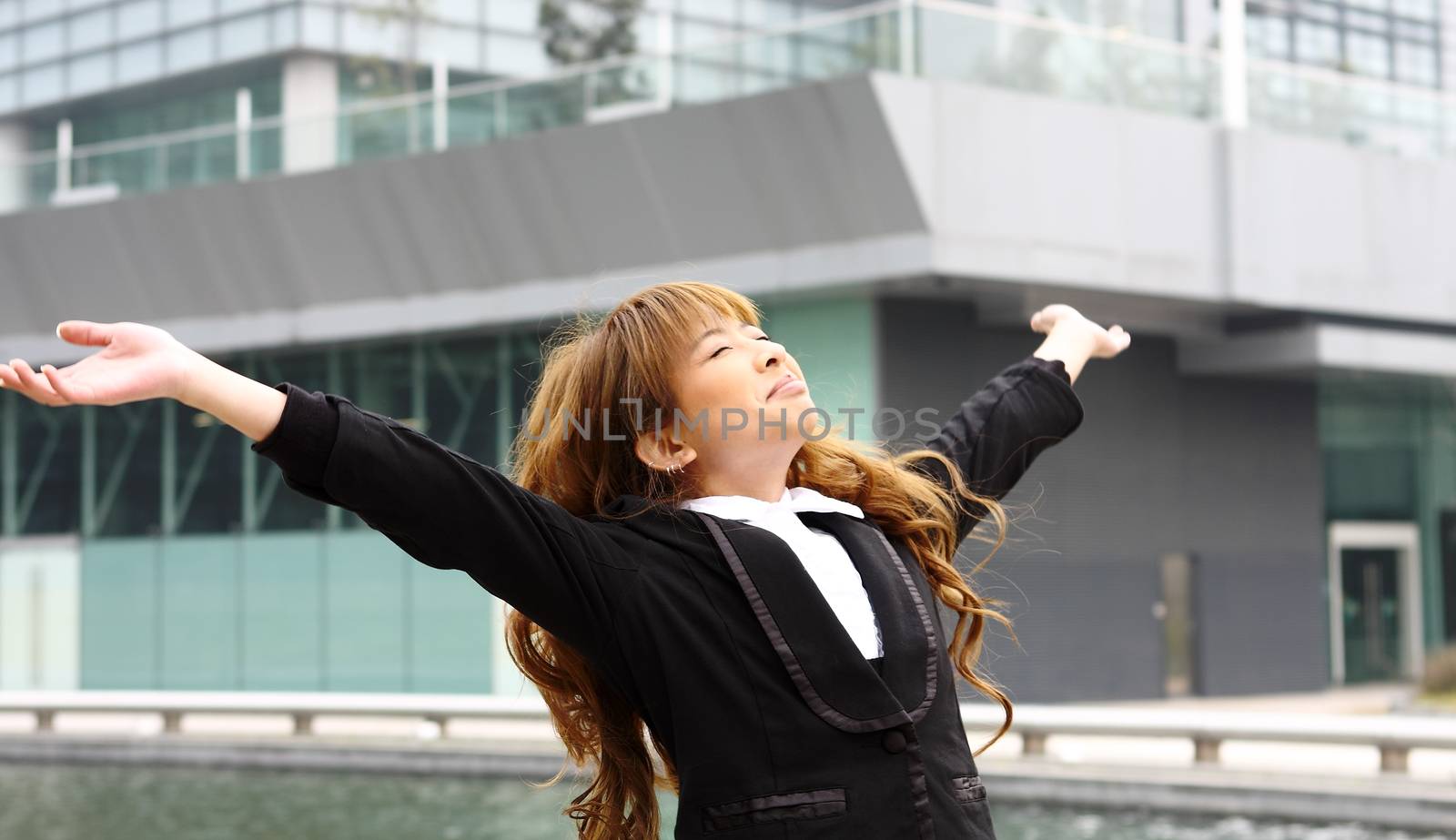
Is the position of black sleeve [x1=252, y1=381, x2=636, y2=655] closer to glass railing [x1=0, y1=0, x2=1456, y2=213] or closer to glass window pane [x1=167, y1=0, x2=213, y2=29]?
glass railing [x1=0, y1=0, x2=1456, y2=213]

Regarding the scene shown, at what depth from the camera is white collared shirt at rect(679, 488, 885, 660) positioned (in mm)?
2670

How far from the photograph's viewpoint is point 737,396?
2816 millimetres

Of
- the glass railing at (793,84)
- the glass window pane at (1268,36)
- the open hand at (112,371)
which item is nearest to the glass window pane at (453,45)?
the glass railing at (793,84)

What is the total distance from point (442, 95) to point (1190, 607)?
35.4 ft

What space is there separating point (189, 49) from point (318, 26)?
375 centimetres

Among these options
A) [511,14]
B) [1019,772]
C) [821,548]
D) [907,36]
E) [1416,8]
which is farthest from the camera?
[1416,8]

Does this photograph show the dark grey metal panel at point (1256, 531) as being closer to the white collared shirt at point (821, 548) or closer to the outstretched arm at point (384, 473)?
the white collared shirt at point (821, 548)

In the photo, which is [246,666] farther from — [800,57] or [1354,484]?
[1354,484]

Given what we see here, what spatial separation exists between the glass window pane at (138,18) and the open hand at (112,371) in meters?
28.7

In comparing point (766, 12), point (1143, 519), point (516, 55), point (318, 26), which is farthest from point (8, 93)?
point (1143, 519)

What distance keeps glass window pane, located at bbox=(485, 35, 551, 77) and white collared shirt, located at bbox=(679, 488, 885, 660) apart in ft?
73.6

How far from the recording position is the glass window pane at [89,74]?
29656mm

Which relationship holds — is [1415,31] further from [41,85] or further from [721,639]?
[721,639]

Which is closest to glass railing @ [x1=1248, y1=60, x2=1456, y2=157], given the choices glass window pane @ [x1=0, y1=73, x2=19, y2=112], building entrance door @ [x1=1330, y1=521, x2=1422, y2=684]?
building entrance door @ [x1=1330, y1=521, x2=1422, y2=684]
